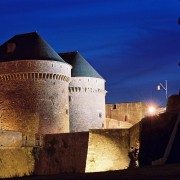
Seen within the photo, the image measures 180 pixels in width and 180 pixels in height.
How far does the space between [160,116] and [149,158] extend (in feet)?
6.51

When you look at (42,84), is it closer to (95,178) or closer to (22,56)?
(22,56)

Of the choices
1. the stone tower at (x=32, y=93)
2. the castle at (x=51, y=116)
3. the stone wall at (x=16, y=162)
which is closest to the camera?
the castle at (x=51, y=116)

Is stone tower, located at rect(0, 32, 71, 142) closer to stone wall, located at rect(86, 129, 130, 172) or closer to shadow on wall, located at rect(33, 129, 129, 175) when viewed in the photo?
shadow on wall, located at rect(33, 129, 129, 175)

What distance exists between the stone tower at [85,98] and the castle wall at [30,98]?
11.4ft

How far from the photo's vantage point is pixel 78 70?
39562 millimetres

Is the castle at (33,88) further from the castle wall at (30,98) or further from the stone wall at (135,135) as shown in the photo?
the stone wall at (135,135)

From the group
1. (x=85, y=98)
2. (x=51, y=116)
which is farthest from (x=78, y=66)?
(x=51, y=116)

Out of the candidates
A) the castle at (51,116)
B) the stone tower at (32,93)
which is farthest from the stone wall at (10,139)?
the stone tower at (32,93)

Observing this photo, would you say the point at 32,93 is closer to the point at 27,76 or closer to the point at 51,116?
the point at 27,76

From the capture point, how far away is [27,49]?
3525 cm

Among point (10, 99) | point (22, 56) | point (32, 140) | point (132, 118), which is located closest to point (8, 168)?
point (32, 140)

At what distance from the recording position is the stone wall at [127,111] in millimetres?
44281

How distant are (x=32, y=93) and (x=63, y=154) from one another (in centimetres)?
454

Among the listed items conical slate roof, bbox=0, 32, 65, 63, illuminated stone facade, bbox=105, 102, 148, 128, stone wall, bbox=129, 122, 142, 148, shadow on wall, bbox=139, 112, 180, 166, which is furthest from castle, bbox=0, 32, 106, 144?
shadow on wall, bbox=139, 112, 180, 166
